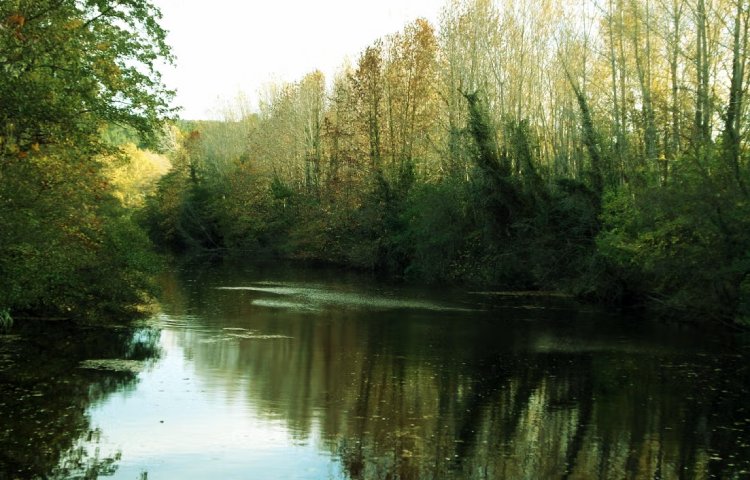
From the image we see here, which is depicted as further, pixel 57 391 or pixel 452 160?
pixel 452 160

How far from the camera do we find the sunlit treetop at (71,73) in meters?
17.1

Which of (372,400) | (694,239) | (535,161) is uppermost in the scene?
(535,161)

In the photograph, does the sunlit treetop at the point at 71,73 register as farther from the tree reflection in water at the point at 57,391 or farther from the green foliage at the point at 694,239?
the green foliage at the point at 694,239

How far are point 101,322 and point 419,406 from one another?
505 inches

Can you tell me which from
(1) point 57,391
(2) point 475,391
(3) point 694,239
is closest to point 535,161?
(3) point 694,239

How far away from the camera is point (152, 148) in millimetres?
20516

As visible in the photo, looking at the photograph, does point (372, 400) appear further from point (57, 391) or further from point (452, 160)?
point (452, 160)

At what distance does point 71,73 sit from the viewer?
18453 mm

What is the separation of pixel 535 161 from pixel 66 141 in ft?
79.1

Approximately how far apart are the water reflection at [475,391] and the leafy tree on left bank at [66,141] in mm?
3041

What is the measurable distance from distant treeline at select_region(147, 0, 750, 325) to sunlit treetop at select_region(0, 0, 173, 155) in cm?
1441

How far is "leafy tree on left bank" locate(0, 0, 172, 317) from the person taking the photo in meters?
17.5

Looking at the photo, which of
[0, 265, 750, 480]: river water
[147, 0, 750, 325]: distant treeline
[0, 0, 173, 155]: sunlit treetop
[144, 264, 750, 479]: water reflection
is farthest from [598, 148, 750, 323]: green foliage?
[0, 0, 173, 155]: sunlit treetop

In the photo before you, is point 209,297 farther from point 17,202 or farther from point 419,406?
point 419,406
